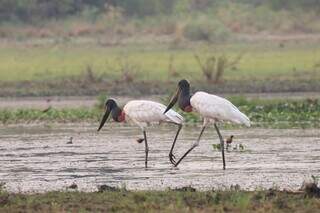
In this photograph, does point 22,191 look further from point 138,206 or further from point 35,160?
point 35,160

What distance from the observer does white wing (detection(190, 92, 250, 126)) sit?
1447 centimetres

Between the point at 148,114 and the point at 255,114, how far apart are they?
6.15 metres

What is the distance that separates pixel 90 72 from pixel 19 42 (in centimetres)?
1058

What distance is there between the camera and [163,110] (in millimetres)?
15250

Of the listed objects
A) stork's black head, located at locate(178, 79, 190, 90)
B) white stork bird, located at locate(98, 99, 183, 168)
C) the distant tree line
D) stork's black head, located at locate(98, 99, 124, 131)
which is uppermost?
stork's black head, located at locate(178, 79, 190, 90)

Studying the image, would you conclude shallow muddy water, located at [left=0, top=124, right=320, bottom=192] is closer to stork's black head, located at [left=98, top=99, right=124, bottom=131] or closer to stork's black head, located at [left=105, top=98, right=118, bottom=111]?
stork's black head, located at [left=98, top=99, right=124, bottom=131]

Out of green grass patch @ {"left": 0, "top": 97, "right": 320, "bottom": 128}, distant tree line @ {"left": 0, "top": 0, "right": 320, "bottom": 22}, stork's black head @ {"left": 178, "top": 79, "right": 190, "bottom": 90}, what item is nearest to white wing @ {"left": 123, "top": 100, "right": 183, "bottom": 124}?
stork's black head @ {"left": 178, "top": 79, "right": 190, "bottom": 90}

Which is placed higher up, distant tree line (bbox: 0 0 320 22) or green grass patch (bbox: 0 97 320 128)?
green grass patch (bbox: 0 97 320 128)

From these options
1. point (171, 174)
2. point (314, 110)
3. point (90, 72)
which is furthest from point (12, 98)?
point (171, 174)

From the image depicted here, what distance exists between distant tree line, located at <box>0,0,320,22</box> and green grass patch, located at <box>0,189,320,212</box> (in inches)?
1257

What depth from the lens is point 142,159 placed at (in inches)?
606

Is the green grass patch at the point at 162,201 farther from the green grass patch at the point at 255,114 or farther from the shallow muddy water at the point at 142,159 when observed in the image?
the green grass patch at the point at 255,114

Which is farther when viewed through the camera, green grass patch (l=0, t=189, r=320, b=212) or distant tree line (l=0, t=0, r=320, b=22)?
distant tree line (l=0, t=0, r=320, b=22)

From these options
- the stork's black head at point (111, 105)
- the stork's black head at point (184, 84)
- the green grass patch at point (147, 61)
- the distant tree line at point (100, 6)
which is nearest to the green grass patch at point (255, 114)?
the stork's black head at point (111, 105)
